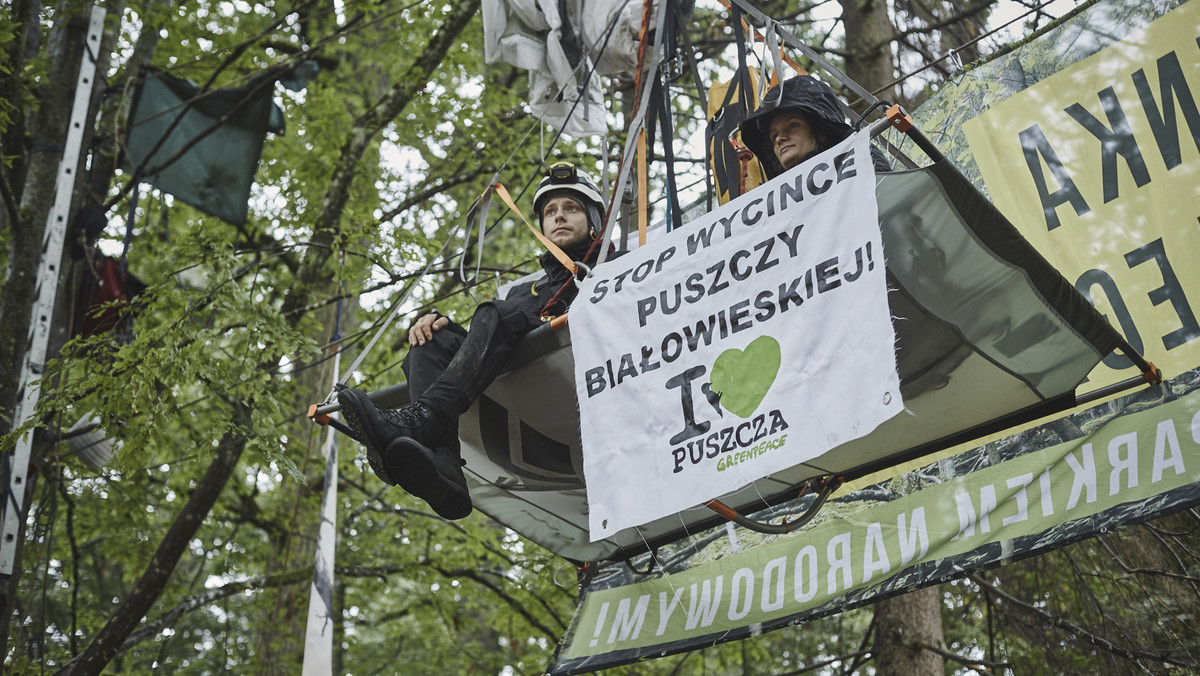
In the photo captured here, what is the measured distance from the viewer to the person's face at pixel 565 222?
5.66 meters

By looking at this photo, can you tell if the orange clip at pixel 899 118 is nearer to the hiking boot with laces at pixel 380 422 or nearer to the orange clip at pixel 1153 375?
the orange clip at pixel 1153 375

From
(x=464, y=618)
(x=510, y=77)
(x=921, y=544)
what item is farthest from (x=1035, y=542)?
(x=510, y=77)

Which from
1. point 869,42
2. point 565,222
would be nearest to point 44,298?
point 565,222

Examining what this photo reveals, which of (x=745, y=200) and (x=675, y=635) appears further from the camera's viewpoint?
(x=675, y=635)

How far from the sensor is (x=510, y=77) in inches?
464

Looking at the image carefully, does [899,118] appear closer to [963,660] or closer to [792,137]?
[792,137]

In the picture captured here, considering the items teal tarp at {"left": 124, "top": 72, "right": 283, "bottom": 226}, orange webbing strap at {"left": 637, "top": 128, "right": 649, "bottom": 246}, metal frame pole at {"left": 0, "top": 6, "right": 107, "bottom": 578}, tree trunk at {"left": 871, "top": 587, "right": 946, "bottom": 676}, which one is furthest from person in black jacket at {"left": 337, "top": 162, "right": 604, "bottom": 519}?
teal tarp at {"left": 124, "top": 72, "right": 283, "bottom": 226}

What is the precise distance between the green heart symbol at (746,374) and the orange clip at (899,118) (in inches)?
32.2

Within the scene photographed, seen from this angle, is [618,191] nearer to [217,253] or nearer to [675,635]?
[675,635]

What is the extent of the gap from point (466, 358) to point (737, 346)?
1.26 meters

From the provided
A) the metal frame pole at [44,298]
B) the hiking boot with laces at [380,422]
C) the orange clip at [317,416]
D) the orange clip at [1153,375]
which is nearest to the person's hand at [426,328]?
the orange clip at [317,416]

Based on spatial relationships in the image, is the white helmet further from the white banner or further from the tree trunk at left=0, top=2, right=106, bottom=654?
the tree trunk at left=0, top=2, right=106, bottom=654

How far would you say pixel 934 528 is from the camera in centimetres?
525

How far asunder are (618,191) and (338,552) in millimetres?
6507
